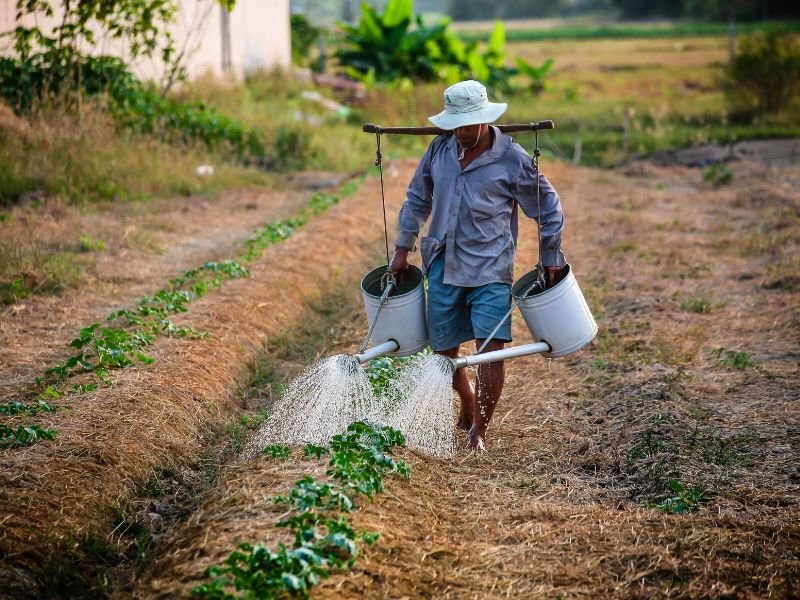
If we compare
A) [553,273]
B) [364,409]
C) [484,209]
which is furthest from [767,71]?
[364,409]

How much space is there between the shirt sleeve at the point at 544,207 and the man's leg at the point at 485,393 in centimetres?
51

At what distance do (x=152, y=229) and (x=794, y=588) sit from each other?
25.0ft

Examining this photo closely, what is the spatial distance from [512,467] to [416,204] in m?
1.34

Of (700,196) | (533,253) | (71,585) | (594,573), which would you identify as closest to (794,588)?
(594,573)

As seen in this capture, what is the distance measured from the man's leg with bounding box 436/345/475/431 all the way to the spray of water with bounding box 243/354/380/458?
0.42 meters

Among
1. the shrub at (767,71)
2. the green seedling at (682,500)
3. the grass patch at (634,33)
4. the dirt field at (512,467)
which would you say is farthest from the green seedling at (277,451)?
the grass patch at (634,33)

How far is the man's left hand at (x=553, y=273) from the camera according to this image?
4.92m

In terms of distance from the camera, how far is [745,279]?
8773 mm

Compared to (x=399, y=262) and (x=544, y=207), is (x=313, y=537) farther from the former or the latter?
(x=544, y=207)

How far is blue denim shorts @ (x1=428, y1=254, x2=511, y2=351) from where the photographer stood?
4922mm

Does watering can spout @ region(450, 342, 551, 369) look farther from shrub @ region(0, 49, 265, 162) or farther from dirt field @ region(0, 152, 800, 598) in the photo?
shrub @ region(0, 49, 265, 162)

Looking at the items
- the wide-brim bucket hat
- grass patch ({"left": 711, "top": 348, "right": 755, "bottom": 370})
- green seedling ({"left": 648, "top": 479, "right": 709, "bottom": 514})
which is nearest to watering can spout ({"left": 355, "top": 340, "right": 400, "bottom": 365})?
the wide-brim bucket hat

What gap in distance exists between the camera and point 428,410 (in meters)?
5.00

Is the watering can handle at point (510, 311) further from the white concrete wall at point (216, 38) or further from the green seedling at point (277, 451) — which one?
the white concrete wall at point (216, 38)
